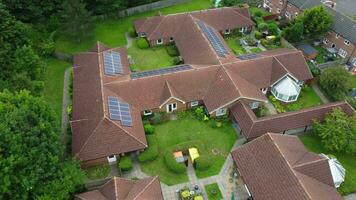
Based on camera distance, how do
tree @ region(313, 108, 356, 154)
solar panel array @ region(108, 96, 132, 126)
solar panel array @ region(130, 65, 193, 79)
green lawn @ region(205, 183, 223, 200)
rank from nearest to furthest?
green lawn @ region(205, 183, 223, 200) < tree @ region(313, 108, 356, 154) < solar panel array @ region(108, 96, 132, 126) < solar panel array @ region(130, 65, 193, 79)

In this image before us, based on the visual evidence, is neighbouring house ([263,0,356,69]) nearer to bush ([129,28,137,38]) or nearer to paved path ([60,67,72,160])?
bush ([129,28,137,38])

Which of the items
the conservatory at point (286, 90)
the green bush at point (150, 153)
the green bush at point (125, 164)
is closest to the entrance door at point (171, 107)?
the green bush at point (150, 153)

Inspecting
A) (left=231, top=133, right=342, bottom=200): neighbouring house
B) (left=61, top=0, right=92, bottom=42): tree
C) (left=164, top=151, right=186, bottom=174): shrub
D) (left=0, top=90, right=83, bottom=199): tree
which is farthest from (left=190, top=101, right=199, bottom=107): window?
(left=61, top=0, right=92, bottom=42): tree

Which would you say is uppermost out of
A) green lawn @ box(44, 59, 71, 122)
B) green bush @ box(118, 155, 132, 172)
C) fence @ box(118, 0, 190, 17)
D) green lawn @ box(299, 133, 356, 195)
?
fence @ box(118, 0, 190, 17)

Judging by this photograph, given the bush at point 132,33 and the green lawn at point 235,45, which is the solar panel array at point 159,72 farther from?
the bush at point 132,33

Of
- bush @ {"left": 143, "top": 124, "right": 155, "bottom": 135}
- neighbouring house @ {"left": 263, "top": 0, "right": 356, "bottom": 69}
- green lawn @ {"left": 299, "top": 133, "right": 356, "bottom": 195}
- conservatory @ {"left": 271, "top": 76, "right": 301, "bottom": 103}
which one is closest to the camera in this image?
green lawn @ {"left": 299, "top": 133, "right": 356, "bottom": 195}

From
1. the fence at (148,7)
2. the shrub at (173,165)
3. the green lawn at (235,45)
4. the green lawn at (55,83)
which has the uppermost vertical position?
the fence at (148,7)

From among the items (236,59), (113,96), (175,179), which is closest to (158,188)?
(175,179)
